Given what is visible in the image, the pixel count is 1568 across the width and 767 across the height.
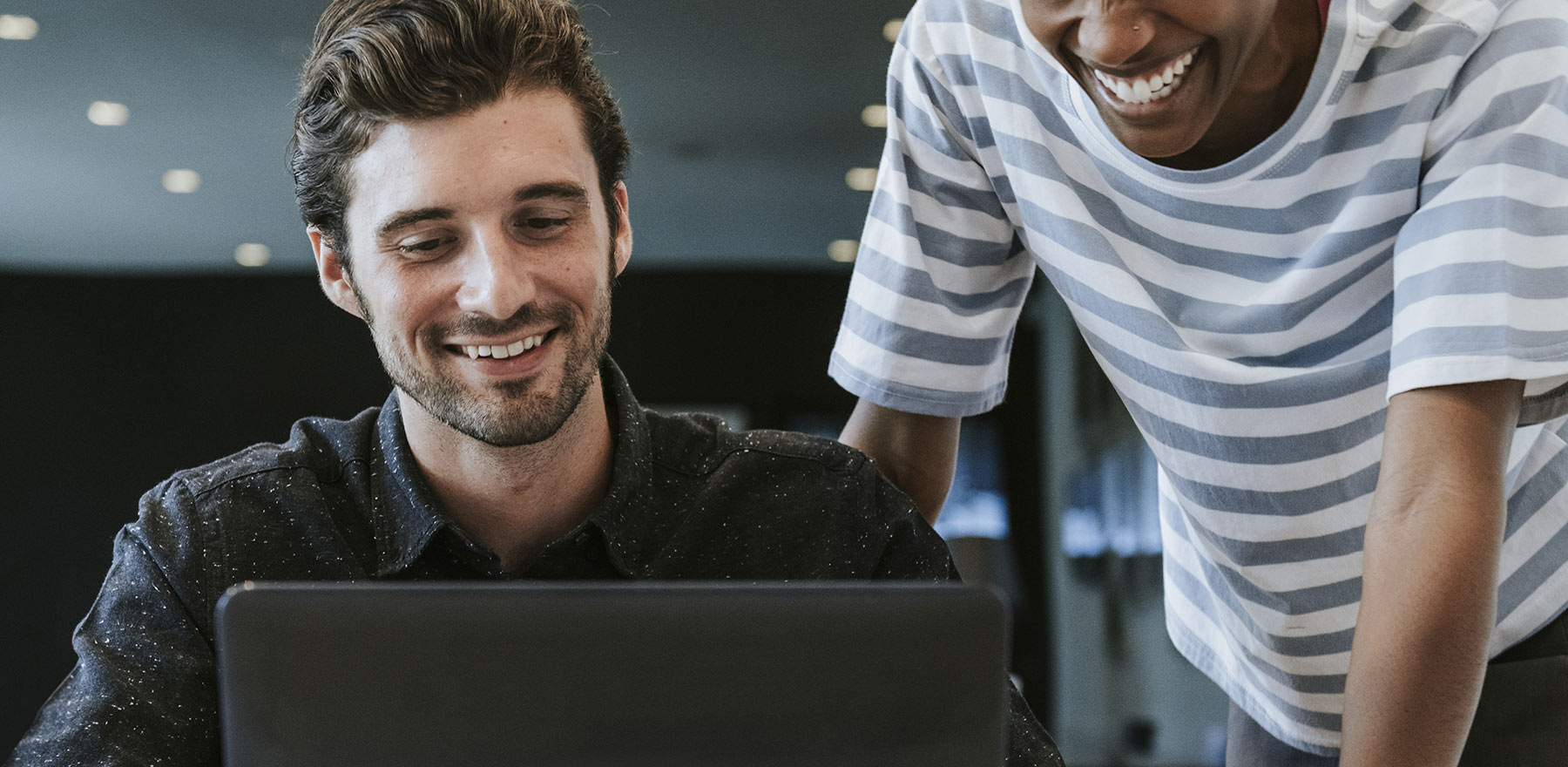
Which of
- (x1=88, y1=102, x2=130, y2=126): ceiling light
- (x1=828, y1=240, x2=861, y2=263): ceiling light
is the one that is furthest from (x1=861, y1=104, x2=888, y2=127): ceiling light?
(x1=88, y1=102, x2=130, y2=126): ceiling light

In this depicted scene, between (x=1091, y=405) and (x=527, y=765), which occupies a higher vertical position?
(x=527, y=765)

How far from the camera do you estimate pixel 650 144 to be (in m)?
4.61

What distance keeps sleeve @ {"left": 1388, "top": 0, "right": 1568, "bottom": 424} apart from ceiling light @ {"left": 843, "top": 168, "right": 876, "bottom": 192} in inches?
153

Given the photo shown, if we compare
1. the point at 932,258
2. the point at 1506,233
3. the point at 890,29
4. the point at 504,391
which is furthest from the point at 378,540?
the point at 890,29

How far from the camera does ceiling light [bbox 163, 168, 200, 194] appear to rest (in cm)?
436

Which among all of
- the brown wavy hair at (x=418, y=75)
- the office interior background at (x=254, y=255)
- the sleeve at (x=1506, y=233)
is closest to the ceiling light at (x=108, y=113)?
the office interior background at (x=254, y=255)

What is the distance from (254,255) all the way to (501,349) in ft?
12.1

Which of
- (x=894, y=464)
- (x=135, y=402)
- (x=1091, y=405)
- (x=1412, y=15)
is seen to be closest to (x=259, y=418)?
(x=135, y=402)

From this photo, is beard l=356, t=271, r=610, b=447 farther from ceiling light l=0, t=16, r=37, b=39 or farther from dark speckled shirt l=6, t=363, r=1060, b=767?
ceiling light l=0, t=16, r=37, b=39

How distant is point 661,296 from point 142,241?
5.48ft

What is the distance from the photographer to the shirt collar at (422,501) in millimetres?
1159

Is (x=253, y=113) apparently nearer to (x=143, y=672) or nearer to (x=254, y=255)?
(x=254, y=255)

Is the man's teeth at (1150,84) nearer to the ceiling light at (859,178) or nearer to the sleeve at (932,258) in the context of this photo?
the sleeve at (932,258)

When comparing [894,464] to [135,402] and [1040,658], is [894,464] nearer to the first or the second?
[135,402]
